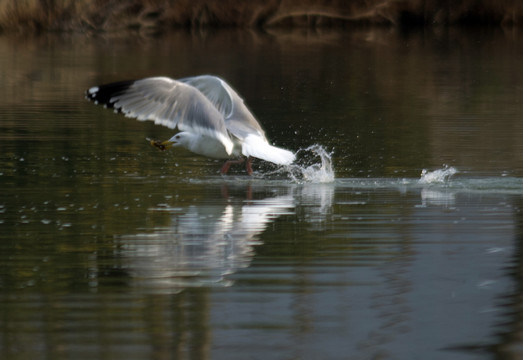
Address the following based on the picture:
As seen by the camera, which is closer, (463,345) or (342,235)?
(463,345)

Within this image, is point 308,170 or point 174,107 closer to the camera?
point 174,107

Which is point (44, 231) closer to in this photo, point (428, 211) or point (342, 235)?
point (342, 235)

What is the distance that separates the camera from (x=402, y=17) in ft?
142

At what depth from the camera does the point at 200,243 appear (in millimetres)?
7461

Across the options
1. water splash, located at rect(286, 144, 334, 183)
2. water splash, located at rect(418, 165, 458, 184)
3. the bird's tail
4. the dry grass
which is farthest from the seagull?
the dry grass

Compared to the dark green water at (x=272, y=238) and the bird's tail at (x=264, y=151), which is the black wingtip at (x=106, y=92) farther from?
the bird's tail at (x=264, y=151)

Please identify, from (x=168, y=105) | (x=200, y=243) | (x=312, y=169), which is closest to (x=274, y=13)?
(x=312, y=169)

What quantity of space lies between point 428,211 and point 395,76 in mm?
14773

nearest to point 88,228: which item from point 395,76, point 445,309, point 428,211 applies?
point 428,211

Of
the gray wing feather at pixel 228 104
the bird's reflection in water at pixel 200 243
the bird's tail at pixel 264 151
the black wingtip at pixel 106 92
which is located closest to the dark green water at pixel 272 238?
the bird's reflection in water at pixel 200 243

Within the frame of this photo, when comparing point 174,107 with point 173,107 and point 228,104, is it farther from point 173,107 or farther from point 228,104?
point 228,104

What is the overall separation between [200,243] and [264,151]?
250 cm

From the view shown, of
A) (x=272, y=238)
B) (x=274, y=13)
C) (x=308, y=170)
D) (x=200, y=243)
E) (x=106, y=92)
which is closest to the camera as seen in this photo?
(x=200, y=243)

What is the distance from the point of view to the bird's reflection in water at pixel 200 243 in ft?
21.2
